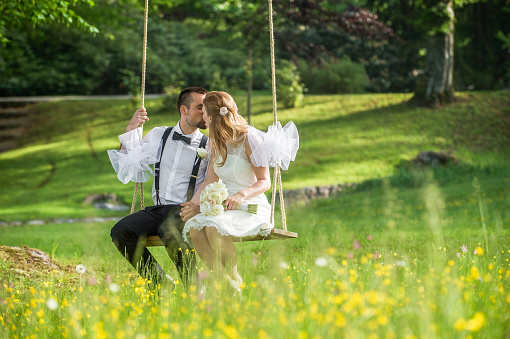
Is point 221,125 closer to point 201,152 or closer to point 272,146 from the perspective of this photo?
point 201,152

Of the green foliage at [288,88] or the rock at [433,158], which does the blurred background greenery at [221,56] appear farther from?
the rock at [433,158]

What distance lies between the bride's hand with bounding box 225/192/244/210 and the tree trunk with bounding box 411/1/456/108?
1297 centimetres

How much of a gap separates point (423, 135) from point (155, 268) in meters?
11.8

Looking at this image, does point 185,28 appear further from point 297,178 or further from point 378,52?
point 297,178

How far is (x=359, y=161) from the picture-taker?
13078 mm

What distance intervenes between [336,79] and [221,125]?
17.4m

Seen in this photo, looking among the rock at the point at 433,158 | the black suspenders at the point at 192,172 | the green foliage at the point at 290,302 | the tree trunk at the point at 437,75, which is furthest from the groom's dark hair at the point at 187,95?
the tree trunk at the point at 437,75

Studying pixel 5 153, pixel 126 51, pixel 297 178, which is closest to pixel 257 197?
pixel 297 178

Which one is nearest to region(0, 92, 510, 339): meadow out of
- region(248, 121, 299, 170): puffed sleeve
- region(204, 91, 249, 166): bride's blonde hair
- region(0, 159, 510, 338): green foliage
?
region(0, 159, 510, 338): green foliage

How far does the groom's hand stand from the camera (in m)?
3.96

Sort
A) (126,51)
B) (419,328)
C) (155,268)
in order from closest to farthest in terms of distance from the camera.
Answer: (419,328) < (155,268) < (126,51)

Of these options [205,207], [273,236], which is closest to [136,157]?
[205,207]

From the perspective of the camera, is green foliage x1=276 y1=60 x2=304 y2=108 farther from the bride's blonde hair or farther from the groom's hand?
the groom's hand

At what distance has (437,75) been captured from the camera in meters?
16.0
